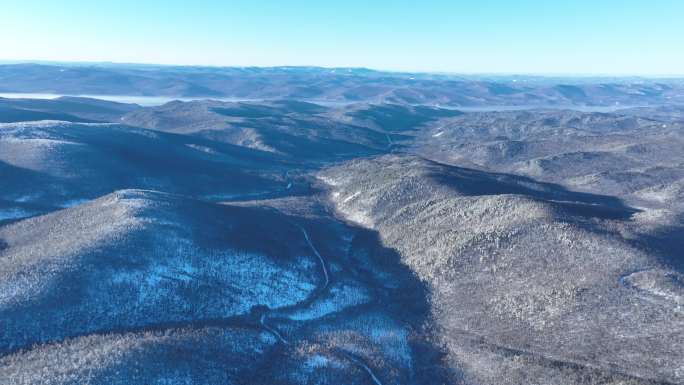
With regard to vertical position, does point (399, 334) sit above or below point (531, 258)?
below

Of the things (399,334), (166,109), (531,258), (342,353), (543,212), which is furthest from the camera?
(166,109)

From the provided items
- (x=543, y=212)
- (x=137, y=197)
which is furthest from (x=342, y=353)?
(x=137, y=197)

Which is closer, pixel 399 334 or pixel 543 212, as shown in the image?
pixel 399 334

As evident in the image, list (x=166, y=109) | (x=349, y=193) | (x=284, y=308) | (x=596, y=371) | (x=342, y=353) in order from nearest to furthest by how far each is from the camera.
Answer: (x=596, y=371) → (x=342, y=353) → (x=284, y=308) → (x=349, y=193) → (x=166, y=109)

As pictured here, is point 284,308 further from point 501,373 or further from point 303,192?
point 303,192

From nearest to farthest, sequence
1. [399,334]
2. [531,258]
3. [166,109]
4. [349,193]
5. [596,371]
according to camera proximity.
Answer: [596,371], [399,334], [531,258], [349,193], [166,109]

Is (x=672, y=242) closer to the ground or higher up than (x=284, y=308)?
higher up

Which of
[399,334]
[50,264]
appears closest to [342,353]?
[399,334]

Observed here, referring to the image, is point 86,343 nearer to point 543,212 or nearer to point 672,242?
point 543,212

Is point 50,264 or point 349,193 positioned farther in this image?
point 349,193
